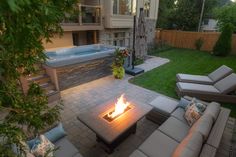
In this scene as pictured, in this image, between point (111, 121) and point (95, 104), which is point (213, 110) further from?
point (95, 104)

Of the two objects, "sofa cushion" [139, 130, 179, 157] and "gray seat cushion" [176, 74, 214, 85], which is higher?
"gray seat cushion" [176, 74, 214, 85]

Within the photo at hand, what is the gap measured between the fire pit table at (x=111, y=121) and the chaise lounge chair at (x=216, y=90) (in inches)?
93.2

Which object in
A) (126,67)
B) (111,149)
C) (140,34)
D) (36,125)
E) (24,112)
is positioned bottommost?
(111,149)

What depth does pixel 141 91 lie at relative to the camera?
6.57 meters

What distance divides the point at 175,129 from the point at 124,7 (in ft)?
35.3

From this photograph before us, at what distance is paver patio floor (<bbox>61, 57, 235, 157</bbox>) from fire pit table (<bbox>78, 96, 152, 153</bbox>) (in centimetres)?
Result: 23

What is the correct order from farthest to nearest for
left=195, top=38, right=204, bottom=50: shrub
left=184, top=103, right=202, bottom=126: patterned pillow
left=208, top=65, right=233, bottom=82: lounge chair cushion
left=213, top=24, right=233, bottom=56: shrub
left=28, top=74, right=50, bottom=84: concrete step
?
left=195, top=38, right=204, bottom=50: shrub
left=213, top=24, right=233, bottom=56: shrub
left=208, top=65, right=233, bottom=82: lounge chair cushion
left=28, top=74, right=50, bottom=84: concrete step
left=184, top=103, right=202, bottom=126: patterned pillow

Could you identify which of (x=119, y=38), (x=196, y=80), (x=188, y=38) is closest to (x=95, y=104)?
(x=196, y=80)

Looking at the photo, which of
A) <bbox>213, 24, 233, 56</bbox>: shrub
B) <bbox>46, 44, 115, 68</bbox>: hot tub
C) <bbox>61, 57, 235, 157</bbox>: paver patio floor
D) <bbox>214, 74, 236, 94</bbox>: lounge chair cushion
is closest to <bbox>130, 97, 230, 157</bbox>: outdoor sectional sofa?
<bbox>61, 57, 235, 157</bbox>: paver patio floor

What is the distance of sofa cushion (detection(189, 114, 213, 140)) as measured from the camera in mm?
2735

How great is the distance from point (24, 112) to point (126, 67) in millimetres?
7875

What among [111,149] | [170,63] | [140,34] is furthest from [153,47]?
[111,149]

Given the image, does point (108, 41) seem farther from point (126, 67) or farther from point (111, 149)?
point (111, 149)

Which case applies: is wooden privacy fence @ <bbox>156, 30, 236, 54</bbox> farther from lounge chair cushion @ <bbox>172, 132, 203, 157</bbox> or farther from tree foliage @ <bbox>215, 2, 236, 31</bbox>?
lounge chair cushion @ <bbox>172, 132, 203, 157</bbox>
